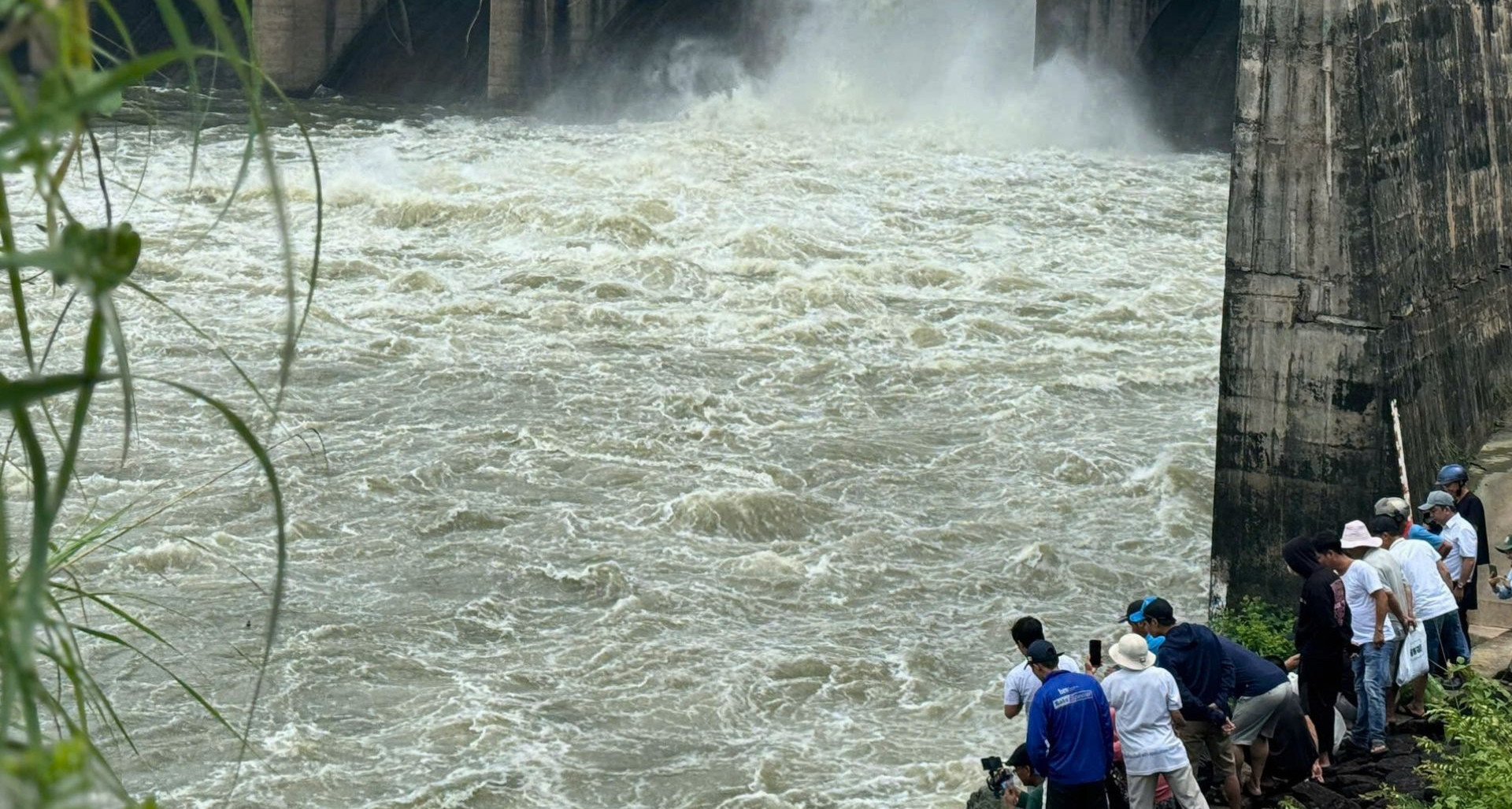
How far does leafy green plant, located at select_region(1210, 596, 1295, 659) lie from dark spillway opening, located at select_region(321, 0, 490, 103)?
27558 mm

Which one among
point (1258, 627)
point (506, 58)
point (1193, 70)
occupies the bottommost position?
point (1258, 627)

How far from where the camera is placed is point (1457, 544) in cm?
989

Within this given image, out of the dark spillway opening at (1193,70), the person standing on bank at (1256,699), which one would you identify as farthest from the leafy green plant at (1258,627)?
the dark spillway opening at (1193,70)

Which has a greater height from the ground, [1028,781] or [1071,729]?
[1071,729]

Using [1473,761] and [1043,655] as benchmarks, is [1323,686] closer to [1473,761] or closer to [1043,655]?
[1473,761]

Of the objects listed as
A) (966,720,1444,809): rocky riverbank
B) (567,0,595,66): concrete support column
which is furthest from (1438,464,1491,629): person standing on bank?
(567,0,595,66): concrete support column

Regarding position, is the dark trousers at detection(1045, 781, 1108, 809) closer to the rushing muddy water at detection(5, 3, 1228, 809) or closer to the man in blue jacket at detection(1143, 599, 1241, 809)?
the man in blue jacket at detection(1143, 599, 1241, 809)

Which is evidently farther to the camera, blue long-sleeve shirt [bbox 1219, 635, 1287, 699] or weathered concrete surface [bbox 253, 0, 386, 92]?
weathered concrete surface [bbox 253, 0, 386, 92]

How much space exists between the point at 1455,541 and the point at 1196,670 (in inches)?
102

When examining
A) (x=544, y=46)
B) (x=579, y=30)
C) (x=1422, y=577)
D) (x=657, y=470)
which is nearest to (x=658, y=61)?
(x=579, y=30)

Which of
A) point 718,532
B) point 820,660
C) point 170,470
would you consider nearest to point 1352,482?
point 820,660

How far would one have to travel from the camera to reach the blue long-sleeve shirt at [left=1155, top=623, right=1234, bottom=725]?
7957 millimetres

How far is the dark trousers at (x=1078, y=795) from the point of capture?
740 cm

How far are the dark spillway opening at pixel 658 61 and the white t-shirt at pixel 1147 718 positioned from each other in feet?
94.1
